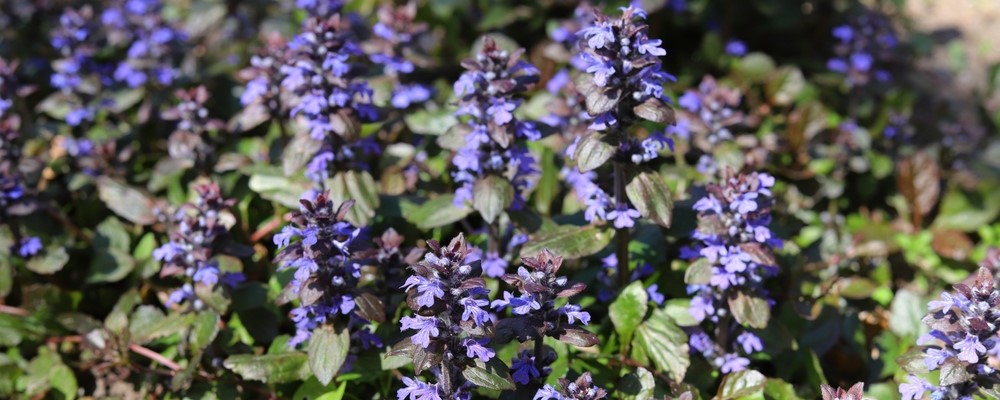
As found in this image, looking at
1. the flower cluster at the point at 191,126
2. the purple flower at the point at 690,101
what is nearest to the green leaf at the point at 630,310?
the purple flower at the point at 690,101

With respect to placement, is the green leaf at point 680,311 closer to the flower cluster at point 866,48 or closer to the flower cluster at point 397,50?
the flower cluster at point 397,50

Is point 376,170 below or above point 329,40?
below

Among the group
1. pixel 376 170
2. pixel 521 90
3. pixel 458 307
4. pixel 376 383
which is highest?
pixel 521 90

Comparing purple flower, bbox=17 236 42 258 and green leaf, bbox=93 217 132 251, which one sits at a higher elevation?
purple flower, bbox=17 236 42 258

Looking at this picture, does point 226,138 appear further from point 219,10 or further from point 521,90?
point 521,90

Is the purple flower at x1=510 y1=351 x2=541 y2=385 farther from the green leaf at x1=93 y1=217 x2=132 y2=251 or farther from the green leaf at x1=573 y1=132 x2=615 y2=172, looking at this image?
the green leaf at x1=93 y1=217 x2=132 y2=251

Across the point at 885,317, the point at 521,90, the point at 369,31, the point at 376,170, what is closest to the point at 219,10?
the point at 369,31

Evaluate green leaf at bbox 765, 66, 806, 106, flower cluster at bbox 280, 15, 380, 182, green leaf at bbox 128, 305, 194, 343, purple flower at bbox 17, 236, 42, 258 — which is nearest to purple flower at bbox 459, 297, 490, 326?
flower cluster at bbox 280, 15, 380, 182
